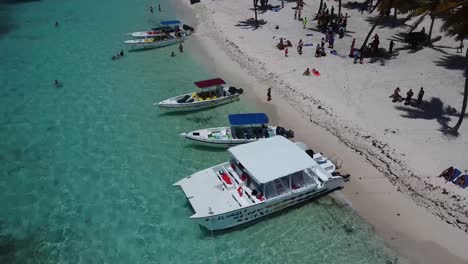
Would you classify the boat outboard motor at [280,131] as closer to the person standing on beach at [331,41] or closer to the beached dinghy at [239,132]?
the beached dinghy at [239,132]

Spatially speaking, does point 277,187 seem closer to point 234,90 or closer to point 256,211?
point 256,211

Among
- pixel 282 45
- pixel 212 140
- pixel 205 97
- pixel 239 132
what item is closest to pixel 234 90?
pixel 205 97

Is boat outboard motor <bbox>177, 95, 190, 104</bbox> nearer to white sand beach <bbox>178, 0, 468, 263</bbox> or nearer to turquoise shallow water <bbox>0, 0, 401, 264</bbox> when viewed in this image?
turquoise shallow water <bbox>0, 0, 401, 264</bbox>

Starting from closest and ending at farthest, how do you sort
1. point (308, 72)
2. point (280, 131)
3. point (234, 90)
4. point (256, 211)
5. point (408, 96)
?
1. point (256, 211)
2. point (280, 131)
3. point (408, 96)
4. point (234, 90)
5. point (308, 72)

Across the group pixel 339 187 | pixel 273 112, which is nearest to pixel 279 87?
pixel 273 112

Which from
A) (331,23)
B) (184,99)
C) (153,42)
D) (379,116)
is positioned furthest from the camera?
(331,23)
